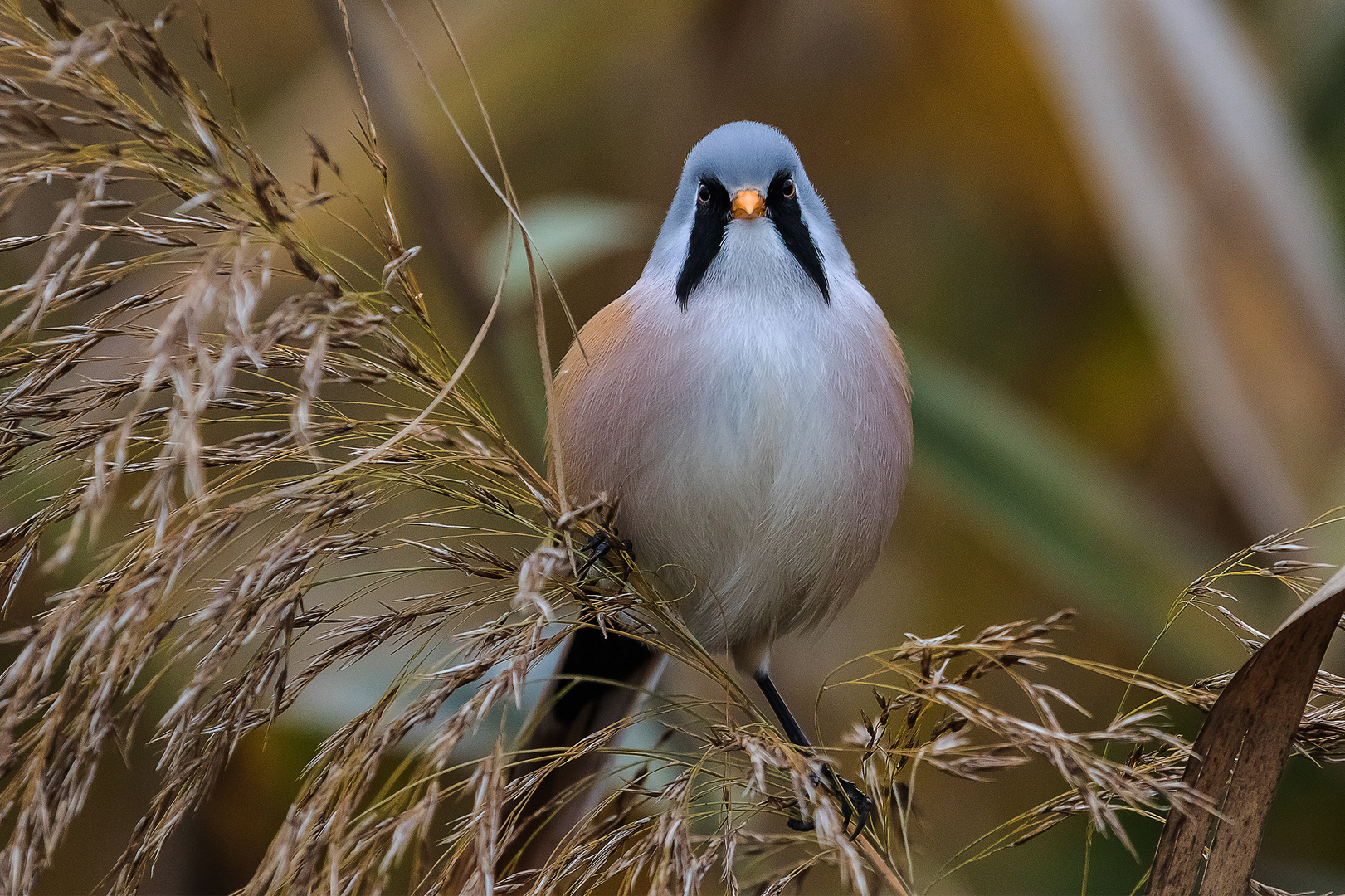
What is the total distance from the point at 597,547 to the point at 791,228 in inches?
21.7

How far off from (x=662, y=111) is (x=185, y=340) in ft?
6.76

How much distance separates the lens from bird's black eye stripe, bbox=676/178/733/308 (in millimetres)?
1500

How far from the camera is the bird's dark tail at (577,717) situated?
1303 mm

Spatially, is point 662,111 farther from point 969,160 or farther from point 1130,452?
point 1130,452

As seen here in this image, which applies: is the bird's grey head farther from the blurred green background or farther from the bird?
the blurred green background

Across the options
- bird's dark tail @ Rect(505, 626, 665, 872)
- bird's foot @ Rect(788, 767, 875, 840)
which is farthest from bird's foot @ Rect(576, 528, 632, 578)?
bird's foot @ Rect(788, 767, 875, 840)

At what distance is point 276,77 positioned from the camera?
2717 millimetres

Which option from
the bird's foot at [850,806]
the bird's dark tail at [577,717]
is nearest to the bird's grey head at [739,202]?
the bird's dark tail at [577,717]

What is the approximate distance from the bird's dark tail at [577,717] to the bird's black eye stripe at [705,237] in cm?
49

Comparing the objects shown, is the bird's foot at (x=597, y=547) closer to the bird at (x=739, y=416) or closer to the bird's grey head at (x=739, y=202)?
the bird at (x=739, y=416)

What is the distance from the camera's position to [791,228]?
153cm

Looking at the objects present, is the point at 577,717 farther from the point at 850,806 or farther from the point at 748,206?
the point at 748,206

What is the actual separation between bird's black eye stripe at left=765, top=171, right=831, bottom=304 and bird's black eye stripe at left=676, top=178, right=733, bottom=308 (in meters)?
0.06

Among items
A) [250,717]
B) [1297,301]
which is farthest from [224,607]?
[1297,301]
